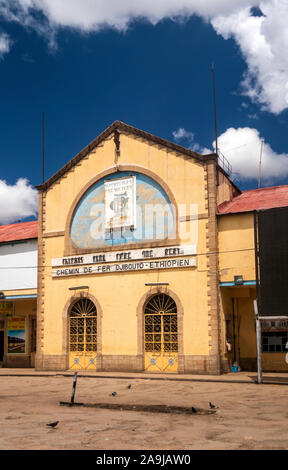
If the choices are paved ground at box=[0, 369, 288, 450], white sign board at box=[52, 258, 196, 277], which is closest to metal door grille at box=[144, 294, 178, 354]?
white sign board at box=[52, 258, 196, 277]

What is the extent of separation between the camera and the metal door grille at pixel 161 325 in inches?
898

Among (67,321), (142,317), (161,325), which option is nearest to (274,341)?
(161,325)

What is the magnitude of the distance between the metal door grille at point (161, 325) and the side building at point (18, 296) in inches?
268

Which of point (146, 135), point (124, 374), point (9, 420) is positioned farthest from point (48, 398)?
point (146, 135)

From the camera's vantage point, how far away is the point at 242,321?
2388 cm

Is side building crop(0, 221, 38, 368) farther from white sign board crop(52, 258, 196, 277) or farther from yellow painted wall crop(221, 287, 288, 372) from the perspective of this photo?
yellow painted wall crop(221, 287, 288, 372)

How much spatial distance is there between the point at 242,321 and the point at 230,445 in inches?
614

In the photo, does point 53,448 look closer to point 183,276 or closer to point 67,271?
point 183,276

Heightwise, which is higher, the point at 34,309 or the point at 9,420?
the point at 34,309

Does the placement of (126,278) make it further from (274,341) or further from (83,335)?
(274,341)

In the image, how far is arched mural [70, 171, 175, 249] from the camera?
78.0ft

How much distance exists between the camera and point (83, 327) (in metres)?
25.1

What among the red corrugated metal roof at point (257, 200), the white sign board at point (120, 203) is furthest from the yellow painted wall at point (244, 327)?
the white sign board at point (120, 203)

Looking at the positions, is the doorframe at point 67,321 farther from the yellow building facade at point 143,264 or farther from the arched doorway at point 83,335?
the arched doorway at point 83,335
